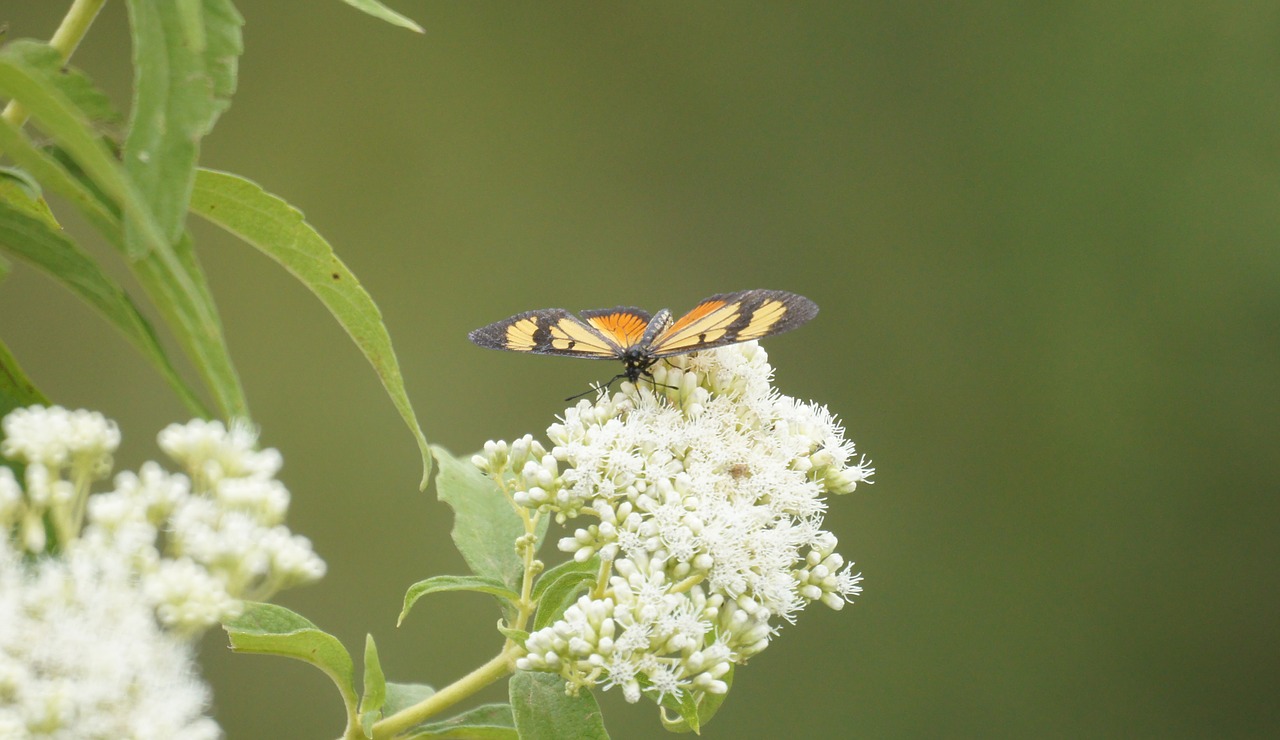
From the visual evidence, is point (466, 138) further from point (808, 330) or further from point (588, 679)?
point (588, 679)

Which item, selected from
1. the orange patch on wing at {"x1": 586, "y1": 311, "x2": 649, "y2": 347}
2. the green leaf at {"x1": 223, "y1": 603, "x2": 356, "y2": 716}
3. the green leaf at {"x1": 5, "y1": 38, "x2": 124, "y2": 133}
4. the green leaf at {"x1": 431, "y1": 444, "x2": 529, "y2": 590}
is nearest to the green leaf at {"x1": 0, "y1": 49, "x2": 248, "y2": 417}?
the green leaf at {"x1": 5, "y1": 38, "x2": 124, "y2": 133}

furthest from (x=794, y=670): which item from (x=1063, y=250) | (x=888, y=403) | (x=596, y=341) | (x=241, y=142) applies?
(x=596, y=341)

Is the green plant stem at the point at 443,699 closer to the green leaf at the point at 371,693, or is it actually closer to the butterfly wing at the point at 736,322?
the green leaf at the point at 371,693

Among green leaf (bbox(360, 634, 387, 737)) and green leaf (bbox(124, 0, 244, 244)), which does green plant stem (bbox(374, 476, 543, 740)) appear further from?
green leaf (bbox(124, 0, 244, 244))

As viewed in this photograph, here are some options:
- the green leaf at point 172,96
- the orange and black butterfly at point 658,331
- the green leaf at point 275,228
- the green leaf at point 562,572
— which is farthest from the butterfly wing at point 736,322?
the green leaf at point 172,96

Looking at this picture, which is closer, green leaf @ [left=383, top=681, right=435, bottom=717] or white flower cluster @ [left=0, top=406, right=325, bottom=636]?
white flower cluster @ [left=0, top=406, right=325, bottom=636]
